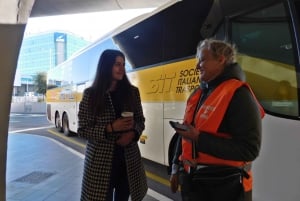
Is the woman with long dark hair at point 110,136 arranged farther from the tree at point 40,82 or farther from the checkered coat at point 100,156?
the tree at point 40,82

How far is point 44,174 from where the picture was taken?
24.5ft

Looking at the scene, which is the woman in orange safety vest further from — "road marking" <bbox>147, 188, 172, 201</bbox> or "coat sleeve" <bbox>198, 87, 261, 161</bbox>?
"road marking" <bbox>147, 188, 172, 201</bbox>

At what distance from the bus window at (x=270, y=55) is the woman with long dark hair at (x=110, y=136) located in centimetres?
166

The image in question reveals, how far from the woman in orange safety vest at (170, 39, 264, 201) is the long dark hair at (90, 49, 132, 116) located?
2.89 feet

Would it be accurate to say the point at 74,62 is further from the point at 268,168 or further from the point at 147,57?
the point at 268,168

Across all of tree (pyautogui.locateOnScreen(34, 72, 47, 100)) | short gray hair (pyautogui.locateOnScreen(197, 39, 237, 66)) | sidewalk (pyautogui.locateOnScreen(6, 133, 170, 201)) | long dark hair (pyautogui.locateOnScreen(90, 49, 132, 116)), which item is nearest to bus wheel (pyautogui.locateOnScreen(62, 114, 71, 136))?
sidewalk (pyautogui.locateOnScreen(6, 133, 170, 201))

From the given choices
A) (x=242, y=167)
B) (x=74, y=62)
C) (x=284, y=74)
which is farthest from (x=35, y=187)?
(x=74, y=62)

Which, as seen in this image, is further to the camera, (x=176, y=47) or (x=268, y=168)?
(x=176, y=47)

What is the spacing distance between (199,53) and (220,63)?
0.58ft

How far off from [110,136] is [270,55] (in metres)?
2.12

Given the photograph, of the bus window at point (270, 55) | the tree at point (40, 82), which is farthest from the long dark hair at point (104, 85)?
the tree at point (40, 82)

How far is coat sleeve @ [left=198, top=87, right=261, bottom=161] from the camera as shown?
2164 mm

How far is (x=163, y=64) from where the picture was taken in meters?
6.55

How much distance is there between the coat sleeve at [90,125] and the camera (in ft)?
9.85
